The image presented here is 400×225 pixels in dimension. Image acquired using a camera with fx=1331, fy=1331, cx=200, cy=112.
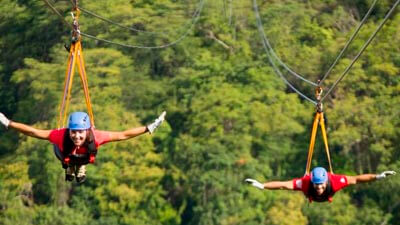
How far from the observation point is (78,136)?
14.3m

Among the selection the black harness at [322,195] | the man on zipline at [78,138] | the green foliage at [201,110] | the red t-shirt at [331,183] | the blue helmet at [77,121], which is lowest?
the black harness at [322,195]

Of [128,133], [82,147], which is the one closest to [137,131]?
[128,133]

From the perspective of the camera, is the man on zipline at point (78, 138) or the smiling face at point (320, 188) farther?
the smiling face at point (320, 188)

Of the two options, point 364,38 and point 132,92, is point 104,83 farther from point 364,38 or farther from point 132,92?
point 364,38

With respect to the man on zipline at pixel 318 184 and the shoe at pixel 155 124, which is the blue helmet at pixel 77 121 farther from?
the man on zipline at pixel 318 184

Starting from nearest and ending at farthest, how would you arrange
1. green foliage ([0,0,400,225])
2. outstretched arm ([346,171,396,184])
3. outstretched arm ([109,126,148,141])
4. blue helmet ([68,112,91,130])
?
outstretched arm ([109,126,148,141]) < blue helmet ([68,112,91,130]) < outstretched arm ([346,171,396,184]) < green foliage ([0,0,400,225])

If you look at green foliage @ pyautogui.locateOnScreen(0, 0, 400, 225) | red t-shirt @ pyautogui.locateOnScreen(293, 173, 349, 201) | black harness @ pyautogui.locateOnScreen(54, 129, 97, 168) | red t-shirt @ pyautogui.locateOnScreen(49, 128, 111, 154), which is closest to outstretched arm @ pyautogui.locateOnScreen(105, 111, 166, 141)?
red t-shirt @ pyautogui.locateOnScreen(49, 128, 111, 154)

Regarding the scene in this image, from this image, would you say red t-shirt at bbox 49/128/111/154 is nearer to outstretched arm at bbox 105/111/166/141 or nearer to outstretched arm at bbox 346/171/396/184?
outstretched arm at bbox 105/111/166/141

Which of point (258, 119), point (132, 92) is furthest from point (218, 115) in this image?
point (132, 92)

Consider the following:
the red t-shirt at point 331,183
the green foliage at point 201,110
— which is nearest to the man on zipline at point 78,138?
the red t-shirt at point 331,183

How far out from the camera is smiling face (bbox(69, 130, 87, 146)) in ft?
46.8

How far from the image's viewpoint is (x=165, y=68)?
5784 cm

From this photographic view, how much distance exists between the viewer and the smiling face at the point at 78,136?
561 inches

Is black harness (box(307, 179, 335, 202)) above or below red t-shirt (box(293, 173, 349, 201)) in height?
below
